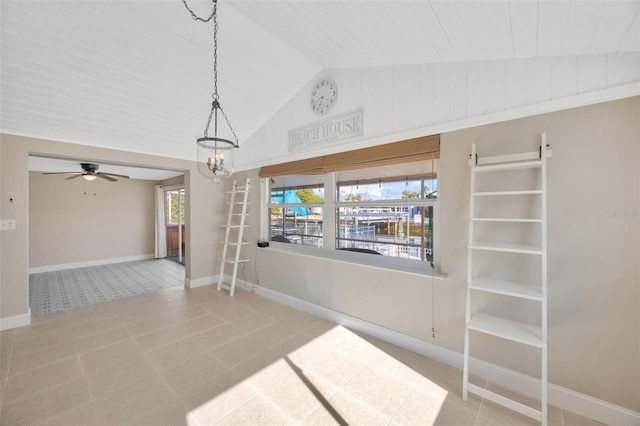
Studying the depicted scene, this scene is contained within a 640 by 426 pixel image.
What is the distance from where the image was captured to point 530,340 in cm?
174

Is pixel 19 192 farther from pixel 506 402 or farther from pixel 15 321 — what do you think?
pixel 506 402

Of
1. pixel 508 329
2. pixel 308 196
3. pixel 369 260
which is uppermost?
pixel 308 196

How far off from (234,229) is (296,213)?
1596 mm

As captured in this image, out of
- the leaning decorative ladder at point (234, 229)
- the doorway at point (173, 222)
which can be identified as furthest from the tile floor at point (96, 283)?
the leaning decorative ladder at point (234, 229)

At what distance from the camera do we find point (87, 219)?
6398 mm

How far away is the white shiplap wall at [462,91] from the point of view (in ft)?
5.66

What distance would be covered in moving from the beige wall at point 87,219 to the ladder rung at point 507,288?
8258 millimetres

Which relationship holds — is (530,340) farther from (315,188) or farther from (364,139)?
(315,188)

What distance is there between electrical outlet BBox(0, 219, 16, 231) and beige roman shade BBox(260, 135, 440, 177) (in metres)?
3.33

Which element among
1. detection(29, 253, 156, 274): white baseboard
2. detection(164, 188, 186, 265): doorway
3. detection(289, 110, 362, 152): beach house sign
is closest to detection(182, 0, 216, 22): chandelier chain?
detection(289, 110, 362, 152): beach house sign

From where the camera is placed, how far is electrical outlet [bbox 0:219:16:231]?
120 inches

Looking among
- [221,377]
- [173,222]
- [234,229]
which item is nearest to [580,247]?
[221,377]

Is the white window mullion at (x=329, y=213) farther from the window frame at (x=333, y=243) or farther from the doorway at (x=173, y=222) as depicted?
the doorway at (x=173, y=222)

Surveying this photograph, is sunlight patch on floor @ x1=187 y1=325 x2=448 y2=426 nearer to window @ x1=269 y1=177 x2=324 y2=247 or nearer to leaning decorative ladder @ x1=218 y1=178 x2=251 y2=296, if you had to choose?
window @ x1=269 y1=177 x2=324 y2=247
